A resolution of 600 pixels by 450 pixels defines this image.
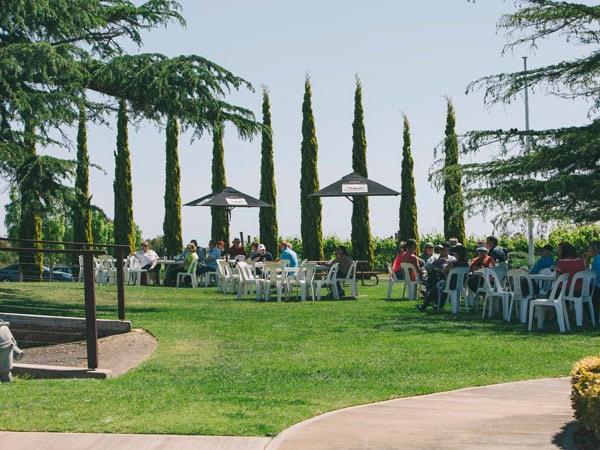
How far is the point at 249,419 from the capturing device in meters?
7.76

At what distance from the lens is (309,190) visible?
42625 millimetres

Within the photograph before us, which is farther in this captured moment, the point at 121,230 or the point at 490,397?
the point at 121,230

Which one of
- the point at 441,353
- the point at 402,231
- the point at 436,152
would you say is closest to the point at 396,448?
the point at 441,353

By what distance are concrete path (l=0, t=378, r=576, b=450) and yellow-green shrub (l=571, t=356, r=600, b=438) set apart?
22 centimetres

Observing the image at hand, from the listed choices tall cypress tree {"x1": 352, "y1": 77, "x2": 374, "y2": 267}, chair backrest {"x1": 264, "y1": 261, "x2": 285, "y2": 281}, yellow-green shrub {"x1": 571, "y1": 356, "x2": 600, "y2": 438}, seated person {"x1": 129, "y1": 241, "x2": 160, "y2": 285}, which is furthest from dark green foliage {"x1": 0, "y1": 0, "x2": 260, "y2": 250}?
tall cypress tree {"x1": 352, "y1": 77, "x2": 374, "y2": 267}

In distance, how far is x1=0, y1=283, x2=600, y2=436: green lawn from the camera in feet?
26.1

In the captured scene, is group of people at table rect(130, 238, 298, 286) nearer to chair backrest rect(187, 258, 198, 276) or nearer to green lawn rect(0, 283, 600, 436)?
chair backrest rect(187, 258, 198, 276)

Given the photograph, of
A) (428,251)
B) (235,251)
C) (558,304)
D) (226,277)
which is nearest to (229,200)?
(235,251)

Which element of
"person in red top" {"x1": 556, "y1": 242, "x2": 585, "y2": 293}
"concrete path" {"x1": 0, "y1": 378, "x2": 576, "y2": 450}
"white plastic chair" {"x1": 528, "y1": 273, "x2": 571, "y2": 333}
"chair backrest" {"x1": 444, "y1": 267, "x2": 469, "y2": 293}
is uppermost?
"person in red top" {"x1": 556, "y1": 242, "x2": 585, "y2": 293}

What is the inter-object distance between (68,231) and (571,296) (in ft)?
176

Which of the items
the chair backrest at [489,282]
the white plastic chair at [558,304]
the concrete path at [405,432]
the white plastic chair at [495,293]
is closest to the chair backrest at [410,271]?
the white plastic chair at [495,293]

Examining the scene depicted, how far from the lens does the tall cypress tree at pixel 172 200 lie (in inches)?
1738

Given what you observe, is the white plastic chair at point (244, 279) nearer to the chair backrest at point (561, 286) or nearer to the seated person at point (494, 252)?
the seated person at point (494, 252)

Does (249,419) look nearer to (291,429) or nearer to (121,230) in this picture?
(291,429)
